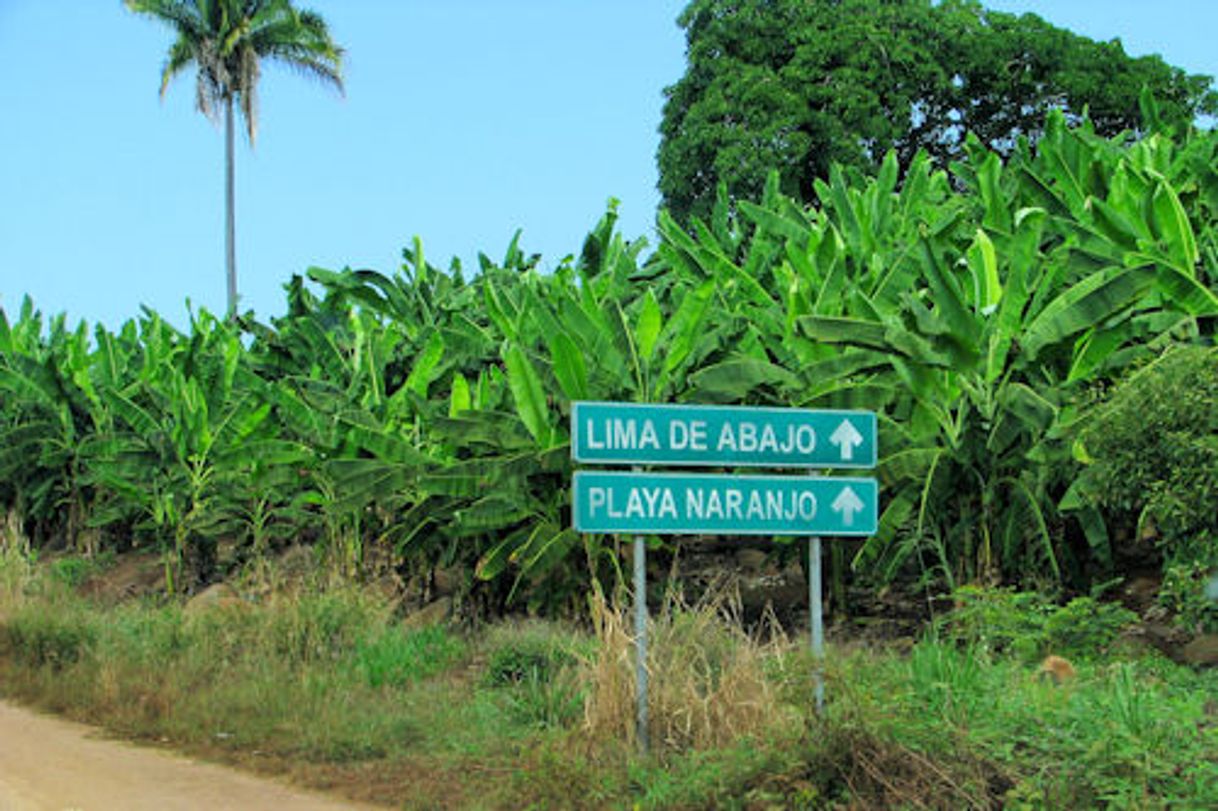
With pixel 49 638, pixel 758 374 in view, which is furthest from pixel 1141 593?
pixel 49 638

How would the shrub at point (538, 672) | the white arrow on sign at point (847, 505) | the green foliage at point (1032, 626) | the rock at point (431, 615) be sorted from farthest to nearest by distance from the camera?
the rock at point (431, 615), the green foliage at point (1032, 626), the shrub at point (538, 672), the white arrow on sign at point (847, 505)

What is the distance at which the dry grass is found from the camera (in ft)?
24.8

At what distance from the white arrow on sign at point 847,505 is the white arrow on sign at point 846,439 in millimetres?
190

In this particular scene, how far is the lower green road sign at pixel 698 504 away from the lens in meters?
7.51

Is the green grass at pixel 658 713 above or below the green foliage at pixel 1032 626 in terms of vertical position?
below

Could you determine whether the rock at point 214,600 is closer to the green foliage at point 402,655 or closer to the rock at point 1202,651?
the green foliage at point 402,655

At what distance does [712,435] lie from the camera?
7.71m

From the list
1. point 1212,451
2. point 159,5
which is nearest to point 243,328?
point 1212,451

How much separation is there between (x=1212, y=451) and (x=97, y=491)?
14767mm

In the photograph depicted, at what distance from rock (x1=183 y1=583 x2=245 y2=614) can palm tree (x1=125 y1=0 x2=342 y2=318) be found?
27772 millimetres

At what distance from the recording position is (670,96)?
36.1 metres

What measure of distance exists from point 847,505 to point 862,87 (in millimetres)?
27197

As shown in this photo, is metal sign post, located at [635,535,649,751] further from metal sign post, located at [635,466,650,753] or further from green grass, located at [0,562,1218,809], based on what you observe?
green grass, located at [0,562,1218,809]

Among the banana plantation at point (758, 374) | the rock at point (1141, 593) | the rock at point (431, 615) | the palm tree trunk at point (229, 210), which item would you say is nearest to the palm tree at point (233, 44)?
the palm tree trunk at point (229, 210)
